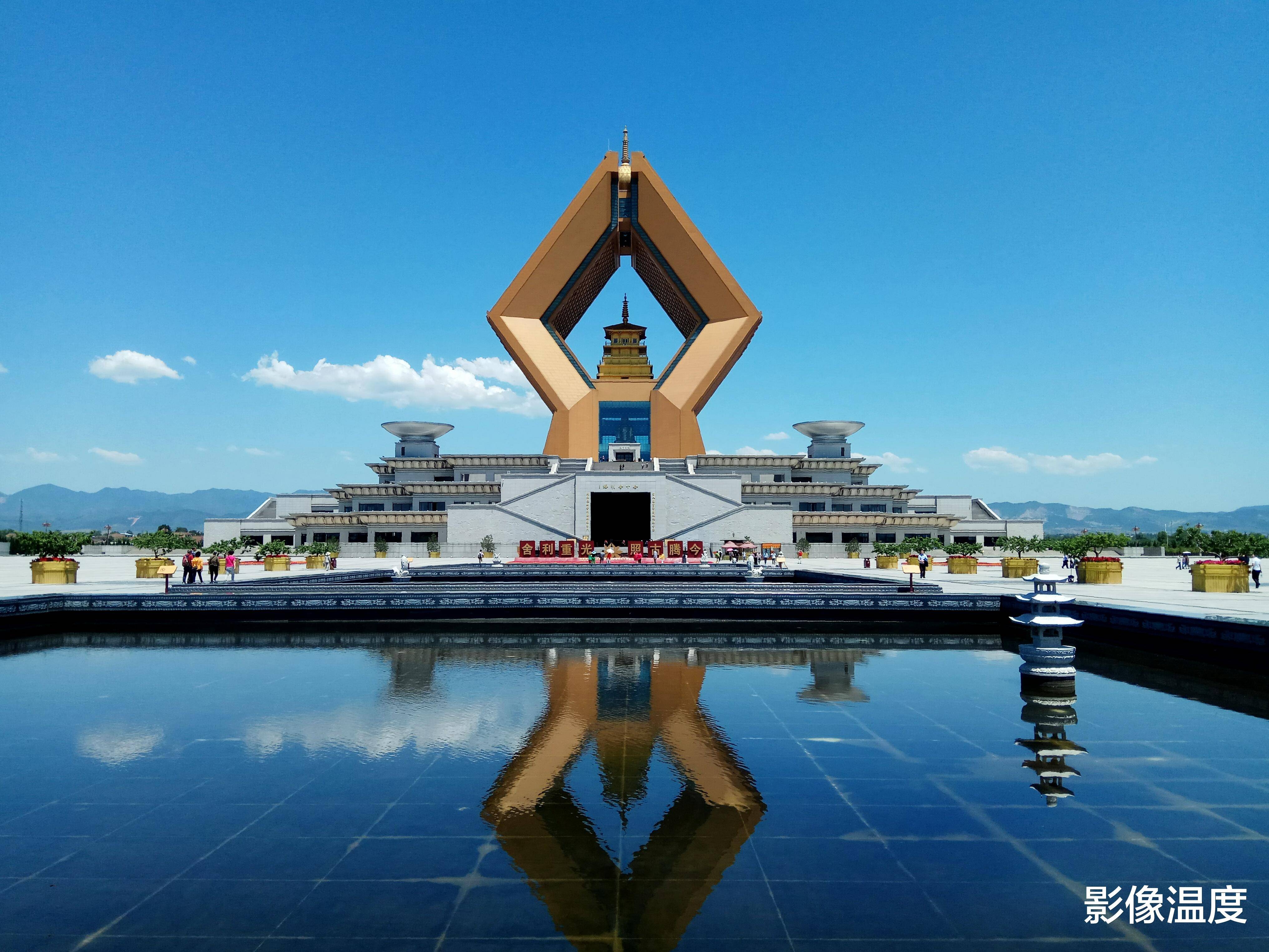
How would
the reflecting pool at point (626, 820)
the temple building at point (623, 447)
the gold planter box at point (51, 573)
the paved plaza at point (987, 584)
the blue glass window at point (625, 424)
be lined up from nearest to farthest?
the reflecting pool at point (626, 820) < the paved plaza at point (987, 584) < the gold planter box at point (51, 573) < the temple building at point (623, 447) < the blue glass window at point (625, 424)

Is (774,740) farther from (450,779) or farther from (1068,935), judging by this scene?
(1068,935)

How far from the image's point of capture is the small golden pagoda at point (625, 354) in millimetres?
71938

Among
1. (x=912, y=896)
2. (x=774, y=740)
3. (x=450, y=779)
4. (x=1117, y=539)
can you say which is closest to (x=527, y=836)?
(x=450, y=779)

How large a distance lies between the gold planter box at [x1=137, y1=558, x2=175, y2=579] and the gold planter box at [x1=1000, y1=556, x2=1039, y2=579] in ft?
107

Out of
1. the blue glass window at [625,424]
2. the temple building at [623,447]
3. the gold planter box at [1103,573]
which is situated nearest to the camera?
the gold planter box at [1103,573]

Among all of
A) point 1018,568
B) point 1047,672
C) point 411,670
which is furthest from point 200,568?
point 1018,568

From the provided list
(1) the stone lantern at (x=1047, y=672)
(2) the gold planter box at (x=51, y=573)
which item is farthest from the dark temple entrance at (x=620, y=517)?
(1) the stone lantern at (x=1047, y=672)

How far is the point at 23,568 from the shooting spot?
3669 centimetres

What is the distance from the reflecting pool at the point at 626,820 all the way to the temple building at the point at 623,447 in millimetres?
41227

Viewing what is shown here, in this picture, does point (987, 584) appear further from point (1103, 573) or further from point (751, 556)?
point (751, 556)

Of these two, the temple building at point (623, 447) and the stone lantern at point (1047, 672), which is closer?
the stone lantern at point (1047, 672)

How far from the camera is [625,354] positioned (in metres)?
74.5

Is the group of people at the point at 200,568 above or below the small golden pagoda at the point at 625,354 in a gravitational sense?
below

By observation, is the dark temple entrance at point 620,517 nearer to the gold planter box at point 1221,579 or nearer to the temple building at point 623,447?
the temple building at point 623,447
